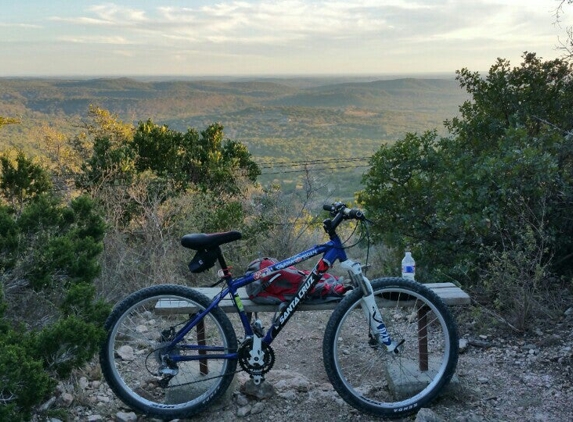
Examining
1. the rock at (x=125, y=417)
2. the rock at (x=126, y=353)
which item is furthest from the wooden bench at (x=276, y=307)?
the rock at (x=126, y=353)

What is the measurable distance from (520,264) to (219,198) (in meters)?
6.23

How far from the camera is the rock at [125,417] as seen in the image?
3.25 meters

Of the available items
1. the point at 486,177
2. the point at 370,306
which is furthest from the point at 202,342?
the point at 486,177

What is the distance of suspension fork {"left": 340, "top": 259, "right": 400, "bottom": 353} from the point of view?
10.3 feet

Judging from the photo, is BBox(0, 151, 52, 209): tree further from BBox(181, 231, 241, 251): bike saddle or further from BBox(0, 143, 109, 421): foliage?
BBox(181, 231, 241, 251): bike saddle

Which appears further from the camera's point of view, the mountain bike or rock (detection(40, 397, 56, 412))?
rock (detection(40, 397, 56, 412))

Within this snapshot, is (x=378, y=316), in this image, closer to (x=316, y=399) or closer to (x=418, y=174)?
(x=316, y=399)

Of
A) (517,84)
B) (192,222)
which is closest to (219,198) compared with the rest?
(192,222)

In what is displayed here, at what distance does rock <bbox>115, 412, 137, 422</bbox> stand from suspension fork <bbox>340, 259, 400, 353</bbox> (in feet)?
4.84

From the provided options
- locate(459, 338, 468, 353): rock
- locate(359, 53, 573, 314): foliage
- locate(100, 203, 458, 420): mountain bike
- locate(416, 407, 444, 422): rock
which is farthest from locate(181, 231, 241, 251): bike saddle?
locate(359, 53, 573, 314): foliage

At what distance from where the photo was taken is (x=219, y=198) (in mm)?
9906

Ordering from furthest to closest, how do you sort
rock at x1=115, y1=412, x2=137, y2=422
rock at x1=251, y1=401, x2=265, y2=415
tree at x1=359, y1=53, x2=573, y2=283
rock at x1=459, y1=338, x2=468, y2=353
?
tree at x1=359, y1=53, x2=573, y2=283
rock at x1=459, y1=338, x2=468, y2=353
rock at x1=251, y1=401, x2=265, y2=415
rock at x1=115, y1=412, x2=137, y2=422

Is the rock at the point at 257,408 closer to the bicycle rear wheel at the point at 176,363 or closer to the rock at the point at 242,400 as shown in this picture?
the rock at the point at 242,400

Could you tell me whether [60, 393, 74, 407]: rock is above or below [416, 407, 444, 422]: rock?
below
